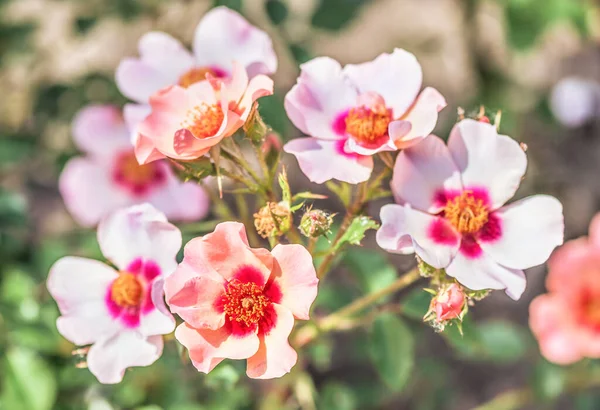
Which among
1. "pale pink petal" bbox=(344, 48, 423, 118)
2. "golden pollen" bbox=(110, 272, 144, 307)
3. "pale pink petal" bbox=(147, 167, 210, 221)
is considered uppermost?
"pale pink petal" bbox=(344, 48, 423, 118)

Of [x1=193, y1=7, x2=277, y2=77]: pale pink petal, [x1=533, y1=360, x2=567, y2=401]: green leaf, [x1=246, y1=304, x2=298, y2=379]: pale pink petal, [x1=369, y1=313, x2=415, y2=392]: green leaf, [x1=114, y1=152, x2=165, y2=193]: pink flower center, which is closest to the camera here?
[x1=246, y1=304, x2=298, y2=379]: pale pink petal

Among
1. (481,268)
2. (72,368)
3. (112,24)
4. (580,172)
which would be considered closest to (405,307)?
(481,268)

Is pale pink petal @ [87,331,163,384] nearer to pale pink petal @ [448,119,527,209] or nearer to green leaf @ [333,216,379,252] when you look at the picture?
green leaf @ [333,216,379,252]

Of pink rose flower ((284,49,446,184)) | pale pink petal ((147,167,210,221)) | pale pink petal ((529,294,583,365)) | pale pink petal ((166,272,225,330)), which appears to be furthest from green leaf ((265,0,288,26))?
pale pink petal ((529,294,583,365))

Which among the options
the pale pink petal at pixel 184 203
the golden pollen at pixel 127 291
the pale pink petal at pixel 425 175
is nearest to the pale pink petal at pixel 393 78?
the pale pink petal at pixel 425 175

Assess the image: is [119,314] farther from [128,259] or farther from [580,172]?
[580,172]

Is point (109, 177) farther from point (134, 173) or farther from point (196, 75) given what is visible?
point (196, 75)

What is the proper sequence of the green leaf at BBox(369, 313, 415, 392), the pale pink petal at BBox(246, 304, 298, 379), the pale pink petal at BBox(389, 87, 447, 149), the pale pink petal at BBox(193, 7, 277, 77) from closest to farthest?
1. the pale pink petal at BBox(246, 304, 298, 379)
2. the pale pink petal at BBox(389, 87, 447, 149)
3. the pale pink petal at BBox(193, 7, 277, 77)
4. the green leaf at BBox(369, 313, 415, 392)
